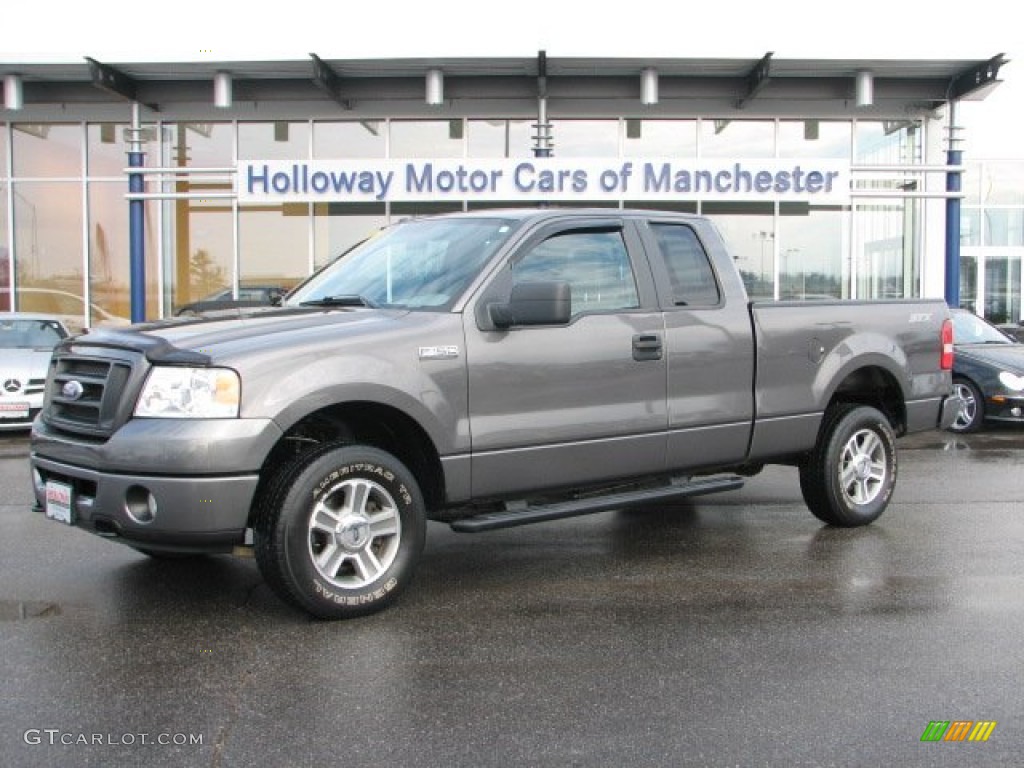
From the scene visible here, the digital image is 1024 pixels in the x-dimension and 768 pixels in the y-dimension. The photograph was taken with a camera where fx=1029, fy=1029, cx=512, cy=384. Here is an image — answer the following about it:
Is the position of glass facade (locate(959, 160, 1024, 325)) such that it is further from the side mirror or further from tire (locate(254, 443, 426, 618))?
tire (locate(254, 443, 426, 618))

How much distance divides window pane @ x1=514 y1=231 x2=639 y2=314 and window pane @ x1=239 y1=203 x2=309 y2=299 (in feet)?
48.1

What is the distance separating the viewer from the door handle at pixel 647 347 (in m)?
5.59

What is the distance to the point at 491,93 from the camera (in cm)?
1841

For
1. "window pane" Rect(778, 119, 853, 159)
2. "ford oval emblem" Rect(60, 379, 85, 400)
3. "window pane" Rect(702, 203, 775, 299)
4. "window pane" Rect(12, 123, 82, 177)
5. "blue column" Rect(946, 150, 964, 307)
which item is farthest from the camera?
"window pane" Rect(12, 123, 82, 177)

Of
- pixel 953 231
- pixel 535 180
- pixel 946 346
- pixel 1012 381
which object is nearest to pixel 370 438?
pixel 946 346

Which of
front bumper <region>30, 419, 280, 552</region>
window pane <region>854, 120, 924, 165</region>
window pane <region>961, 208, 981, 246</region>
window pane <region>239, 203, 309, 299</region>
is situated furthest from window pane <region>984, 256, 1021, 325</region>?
front bumper <region>30, 419, 280, 552</region>

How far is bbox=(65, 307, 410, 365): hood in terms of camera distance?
452cm

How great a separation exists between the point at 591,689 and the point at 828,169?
1430cm

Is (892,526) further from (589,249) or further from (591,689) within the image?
(591,689)

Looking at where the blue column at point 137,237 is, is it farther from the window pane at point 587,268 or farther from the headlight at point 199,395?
the headlight at point 199,395

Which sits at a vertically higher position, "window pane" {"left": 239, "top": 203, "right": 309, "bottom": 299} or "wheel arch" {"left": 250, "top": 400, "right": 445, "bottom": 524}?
"window pane" {"left": 239, "top": 203, "right": 309, "bottom": 299}

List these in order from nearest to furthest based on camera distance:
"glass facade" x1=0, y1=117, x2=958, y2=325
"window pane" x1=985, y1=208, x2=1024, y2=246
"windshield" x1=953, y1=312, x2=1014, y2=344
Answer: "windshield" x1=953, y1=312, x2=1014, y2=344, "glass facade" x1=0, y1=117, x2=958, y2=325, "window pane" x1=985, y1=208, x2=1024, y2=246

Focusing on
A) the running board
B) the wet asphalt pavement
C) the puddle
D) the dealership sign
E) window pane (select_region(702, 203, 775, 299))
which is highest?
the dealership sign

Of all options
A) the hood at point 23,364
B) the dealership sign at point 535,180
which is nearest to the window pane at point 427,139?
the dealership sign at point 535,180
